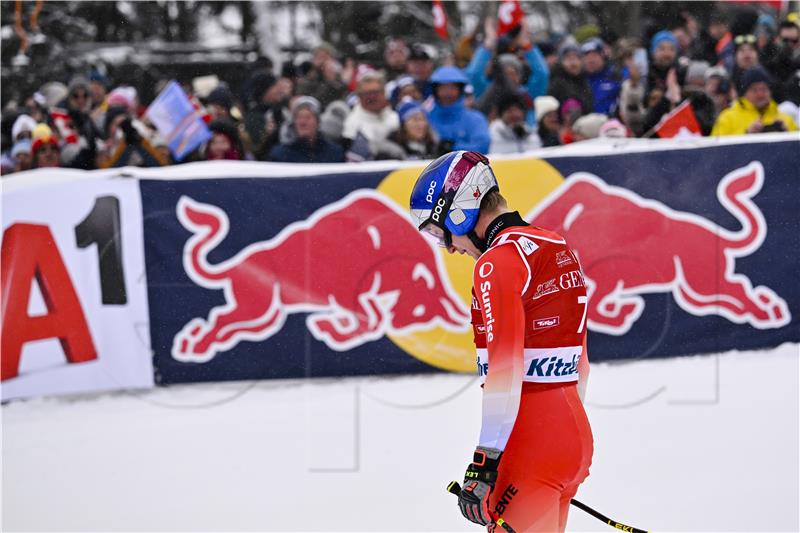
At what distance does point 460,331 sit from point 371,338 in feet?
2.12

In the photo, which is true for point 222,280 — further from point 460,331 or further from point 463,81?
point 463,81

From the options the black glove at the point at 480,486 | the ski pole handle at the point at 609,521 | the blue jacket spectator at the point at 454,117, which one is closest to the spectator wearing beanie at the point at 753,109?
the blue jacket spectator at the point at 454,117

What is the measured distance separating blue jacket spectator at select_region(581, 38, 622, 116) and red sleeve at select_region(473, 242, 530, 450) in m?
7.97

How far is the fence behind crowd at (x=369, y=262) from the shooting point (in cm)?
795

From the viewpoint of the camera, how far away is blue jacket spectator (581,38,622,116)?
36.0 feet

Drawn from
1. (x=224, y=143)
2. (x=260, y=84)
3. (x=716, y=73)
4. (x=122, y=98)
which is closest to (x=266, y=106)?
(x=260, y=84)

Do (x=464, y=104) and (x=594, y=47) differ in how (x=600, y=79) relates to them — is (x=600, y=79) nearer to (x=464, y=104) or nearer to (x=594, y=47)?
(x=594, y=47)

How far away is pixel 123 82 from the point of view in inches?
666

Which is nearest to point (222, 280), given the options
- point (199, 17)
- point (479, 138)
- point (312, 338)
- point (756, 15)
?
point (312, 338)

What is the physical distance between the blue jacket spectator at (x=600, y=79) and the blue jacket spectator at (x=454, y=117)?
2.19 meters

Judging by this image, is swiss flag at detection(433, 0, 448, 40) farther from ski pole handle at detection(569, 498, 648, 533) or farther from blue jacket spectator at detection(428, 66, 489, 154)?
ski pole handle at detection(569, 498, 648, 533)

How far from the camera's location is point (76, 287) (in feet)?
25.9

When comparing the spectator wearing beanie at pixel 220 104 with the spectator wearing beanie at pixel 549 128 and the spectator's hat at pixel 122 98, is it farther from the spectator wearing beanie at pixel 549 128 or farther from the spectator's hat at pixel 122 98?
the spectator wearing beanie at pixel 549 128

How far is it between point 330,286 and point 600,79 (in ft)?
14.7
